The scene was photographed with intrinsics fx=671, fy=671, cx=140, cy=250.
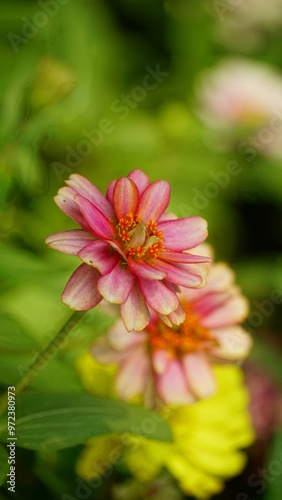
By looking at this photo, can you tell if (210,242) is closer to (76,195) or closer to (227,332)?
(227,332)

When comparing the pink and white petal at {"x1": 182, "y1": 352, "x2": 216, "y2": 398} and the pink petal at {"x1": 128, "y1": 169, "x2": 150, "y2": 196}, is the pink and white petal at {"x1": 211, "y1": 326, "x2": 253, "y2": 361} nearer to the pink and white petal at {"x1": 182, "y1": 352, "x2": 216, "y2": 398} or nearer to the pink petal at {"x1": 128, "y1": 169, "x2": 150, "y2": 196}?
the pink and white petal at {"x1": 182, "y1": 352, "x2": 216, "y2": 398}

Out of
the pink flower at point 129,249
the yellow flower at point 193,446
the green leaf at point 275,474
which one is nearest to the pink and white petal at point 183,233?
the pink flower at point 129,249

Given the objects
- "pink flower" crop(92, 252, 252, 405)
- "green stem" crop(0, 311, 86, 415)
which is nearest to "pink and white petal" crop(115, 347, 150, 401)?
"pink flower" crop(92, 252, 252, 405)

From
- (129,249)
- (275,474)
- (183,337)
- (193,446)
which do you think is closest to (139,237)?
(129,249)

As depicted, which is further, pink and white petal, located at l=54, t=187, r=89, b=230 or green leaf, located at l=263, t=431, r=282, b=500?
green leaf, located at l=263, t=431, r=282, b=500

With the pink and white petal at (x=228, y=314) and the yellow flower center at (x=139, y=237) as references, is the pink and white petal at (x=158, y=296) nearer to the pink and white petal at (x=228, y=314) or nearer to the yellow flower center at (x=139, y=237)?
the yellow flower center at (x=139, y=237)

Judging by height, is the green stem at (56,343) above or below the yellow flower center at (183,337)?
below

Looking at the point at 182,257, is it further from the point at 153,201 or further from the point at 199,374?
the point at 199,374
